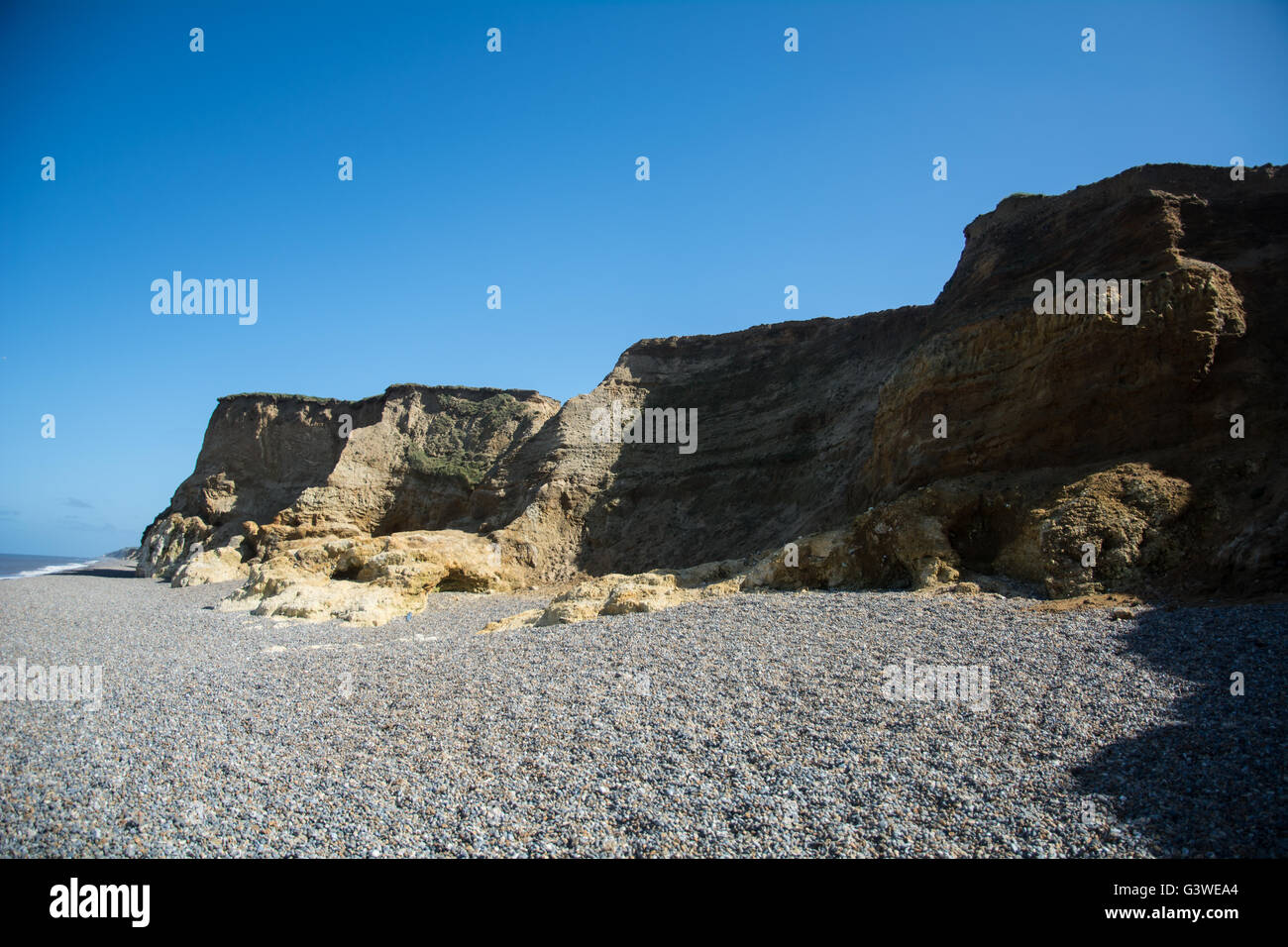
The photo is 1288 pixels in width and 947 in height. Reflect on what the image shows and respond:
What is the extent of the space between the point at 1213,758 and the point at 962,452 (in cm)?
987

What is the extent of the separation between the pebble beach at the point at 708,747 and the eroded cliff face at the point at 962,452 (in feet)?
8.16

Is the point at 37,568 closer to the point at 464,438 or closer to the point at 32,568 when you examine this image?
the point at 32,568

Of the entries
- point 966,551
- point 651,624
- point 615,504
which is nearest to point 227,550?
point 615,504

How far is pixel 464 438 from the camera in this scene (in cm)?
3584

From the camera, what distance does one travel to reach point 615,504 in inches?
1058

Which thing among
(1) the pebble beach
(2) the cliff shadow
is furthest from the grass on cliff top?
(2) the cliff shadow

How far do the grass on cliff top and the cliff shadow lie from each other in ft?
94.3

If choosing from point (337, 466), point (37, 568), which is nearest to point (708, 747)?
point (337, 466)

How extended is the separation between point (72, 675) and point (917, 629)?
1307 centimetres

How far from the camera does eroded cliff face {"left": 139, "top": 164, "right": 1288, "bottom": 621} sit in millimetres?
11883

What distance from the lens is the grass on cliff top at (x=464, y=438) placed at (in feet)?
112

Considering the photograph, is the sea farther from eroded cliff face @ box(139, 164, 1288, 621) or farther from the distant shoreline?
eroded cliff face @ box(139, 164, 1288, 621)

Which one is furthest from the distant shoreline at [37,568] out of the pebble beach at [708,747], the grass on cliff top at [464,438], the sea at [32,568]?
the pebble beach at [708,747]
